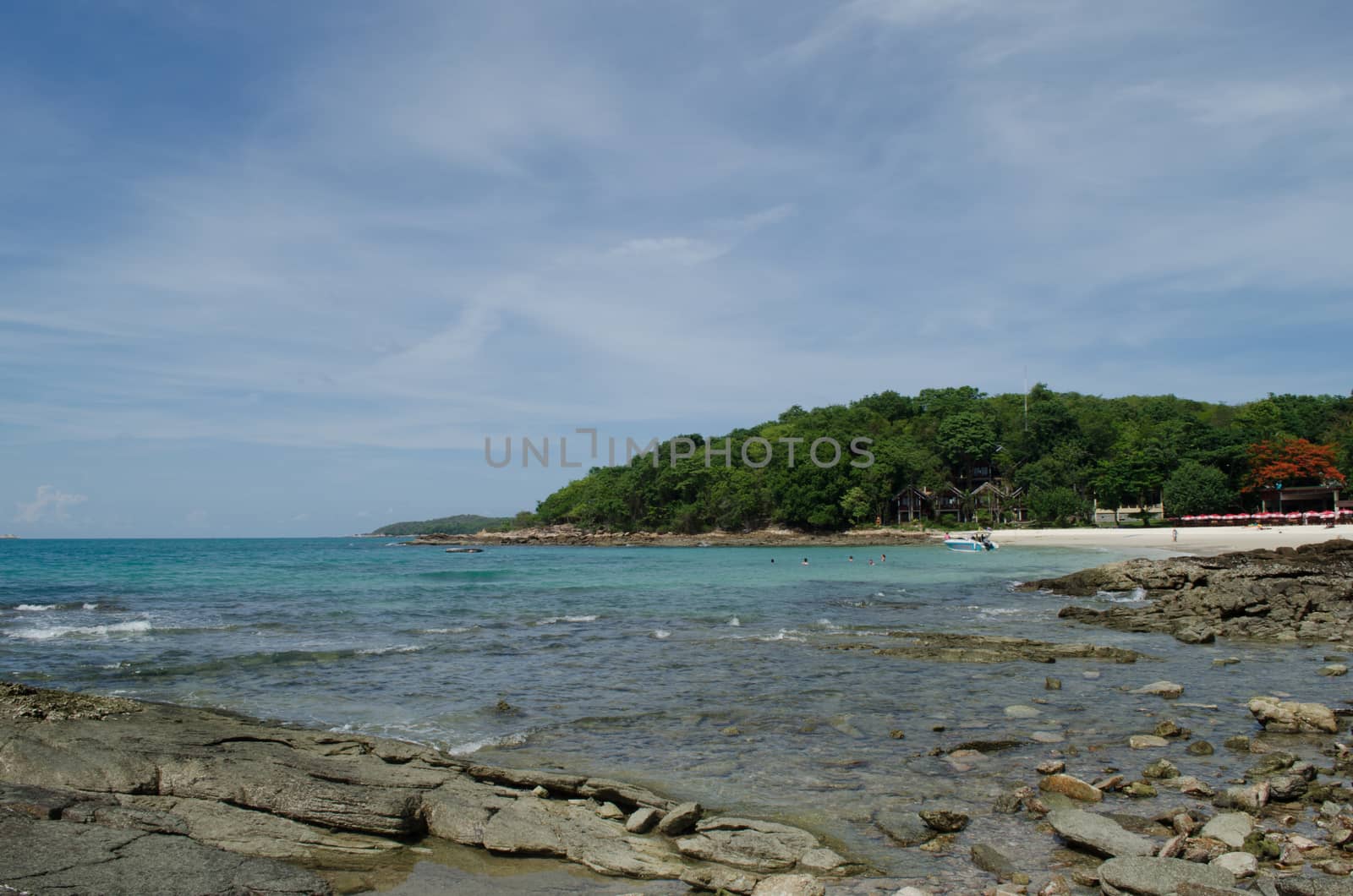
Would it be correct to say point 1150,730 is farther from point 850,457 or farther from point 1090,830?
point 850,457

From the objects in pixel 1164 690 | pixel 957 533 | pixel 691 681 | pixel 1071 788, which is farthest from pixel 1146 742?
pixel 957 533

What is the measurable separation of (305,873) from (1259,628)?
20.0 metres

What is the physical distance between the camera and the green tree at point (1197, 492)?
7912cm

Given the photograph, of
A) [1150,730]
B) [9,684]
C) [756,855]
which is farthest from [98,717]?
[1150,730]

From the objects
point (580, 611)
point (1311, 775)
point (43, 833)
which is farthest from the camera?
point (580, 611)

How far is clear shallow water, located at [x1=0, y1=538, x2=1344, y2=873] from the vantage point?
28.1 feet

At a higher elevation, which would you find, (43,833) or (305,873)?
(43,833)

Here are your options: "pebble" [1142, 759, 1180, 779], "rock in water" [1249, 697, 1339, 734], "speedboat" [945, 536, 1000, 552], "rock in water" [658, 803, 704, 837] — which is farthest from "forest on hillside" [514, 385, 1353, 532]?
"rock in water" [658, 803, 704, 837]

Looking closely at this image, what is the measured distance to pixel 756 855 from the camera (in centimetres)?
626

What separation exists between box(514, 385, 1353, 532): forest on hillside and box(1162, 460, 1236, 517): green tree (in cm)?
12

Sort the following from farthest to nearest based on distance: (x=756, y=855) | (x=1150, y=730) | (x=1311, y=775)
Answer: (x=1150, y=730) < (x=1311, y=775) < (x=756, y=855)

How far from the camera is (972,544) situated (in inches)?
2672

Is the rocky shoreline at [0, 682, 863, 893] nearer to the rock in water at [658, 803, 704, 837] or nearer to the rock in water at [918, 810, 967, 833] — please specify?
the rock in water at [658, 803, 704, 837]

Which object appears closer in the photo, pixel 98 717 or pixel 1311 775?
pixel 1311 775
